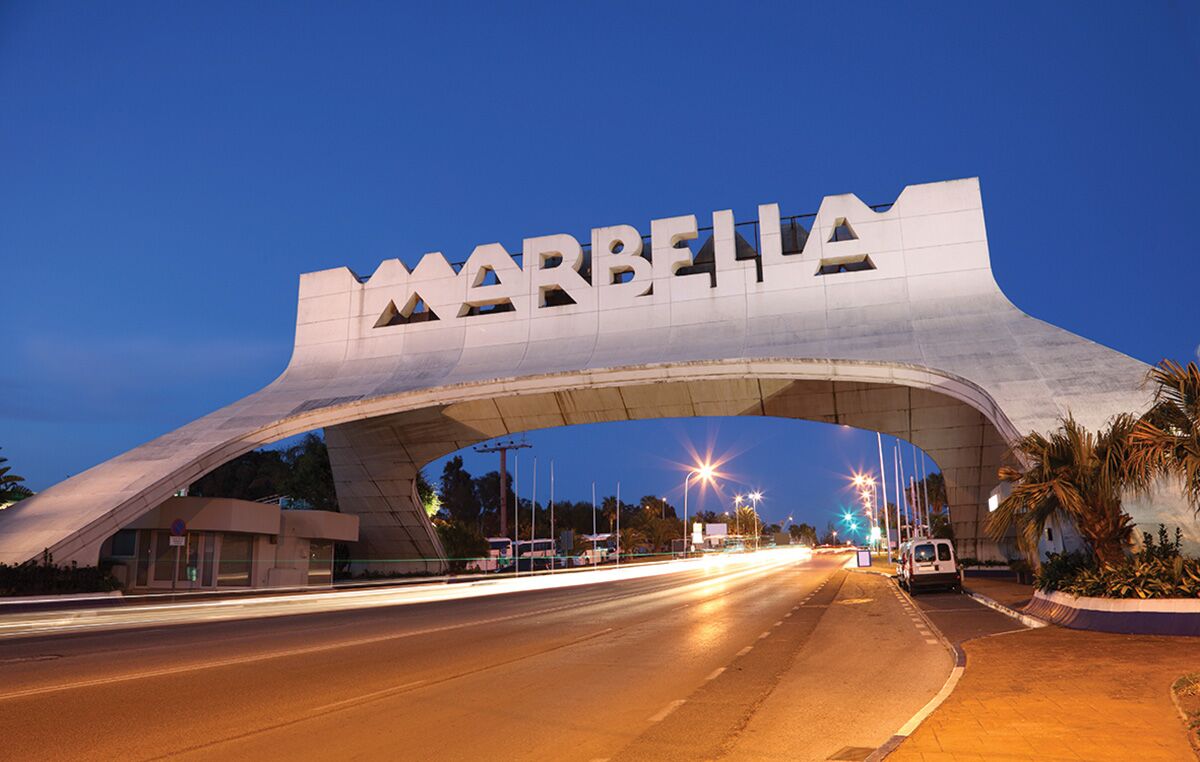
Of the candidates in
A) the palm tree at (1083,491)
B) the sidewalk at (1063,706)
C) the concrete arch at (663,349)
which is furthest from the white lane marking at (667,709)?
the concrete arch at (663,349)

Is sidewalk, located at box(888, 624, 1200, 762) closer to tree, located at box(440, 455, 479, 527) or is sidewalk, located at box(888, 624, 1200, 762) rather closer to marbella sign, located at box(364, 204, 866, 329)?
marbella sign, located at box(364, 204, 866, 329)

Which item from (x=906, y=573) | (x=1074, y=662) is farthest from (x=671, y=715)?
(x=906, y=573)

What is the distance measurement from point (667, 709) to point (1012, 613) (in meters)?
14.4

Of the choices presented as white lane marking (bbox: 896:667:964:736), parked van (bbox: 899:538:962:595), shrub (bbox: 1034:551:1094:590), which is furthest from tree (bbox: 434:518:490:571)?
white lane marking (bbox: 896:667:964:736)

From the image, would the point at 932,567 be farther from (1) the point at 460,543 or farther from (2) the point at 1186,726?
(1) the point at 460,543

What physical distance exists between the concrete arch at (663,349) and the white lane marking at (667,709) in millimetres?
Answer: 20240

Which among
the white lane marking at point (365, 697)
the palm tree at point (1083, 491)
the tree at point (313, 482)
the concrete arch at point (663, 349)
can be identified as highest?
the concrete arch at point (663, 349)

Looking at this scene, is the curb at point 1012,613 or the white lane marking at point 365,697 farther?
the curb at point 1012,613

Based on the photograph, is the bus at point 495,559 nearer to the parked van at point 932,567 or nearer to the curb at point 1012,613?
the parked van at point 932,567

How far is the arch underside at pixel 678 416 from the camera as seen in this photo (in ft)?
135

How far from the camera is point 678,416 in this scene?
4634cm

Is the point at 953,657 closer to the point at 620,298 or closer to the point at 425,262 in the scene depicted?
the point at 620,298

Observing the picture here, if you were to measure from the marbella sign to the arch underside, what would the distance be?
4433mm

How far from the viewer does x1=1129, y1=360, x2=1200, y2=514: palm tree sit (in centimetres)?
1602
